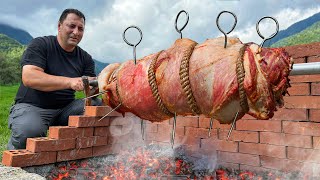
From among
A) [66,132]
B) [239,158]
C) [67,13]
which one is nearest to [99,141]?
[66,132]

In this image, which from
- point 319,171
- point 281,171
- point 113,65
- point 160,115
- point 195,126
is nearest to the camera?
point 160,115

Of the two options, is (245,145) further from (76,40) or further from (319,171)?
(76,40)

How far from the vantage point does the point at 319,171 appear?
10.8ft

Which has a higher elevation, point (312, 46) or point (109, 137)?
point (312, 46)

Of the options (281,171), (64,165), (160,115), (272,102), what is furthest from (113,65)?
(281,171)

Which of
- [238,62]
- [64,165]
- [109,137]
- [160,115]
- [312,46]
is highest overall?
[312,46]

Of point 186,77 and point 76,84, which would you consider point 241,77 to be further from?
point 76,84

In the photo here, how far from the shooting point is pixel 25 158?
3.34 metres

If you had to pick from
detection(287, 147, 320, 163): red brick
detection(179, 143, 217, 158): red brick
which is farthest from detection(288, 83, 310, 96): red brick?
detection(179, 143, 217, 158): red brick

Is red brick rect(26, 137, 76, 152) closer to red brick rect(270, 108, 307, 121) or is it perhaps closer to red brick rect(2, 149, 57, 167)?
red brick rect(2, 149, 57, 167)

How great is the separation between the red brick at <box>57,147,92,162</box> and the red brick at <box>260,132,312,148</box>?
2.30 metres

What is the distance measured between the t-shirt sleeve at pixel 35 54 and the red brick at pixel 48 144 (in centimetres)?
105

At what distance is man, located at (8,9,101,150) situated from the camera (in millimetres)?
3866

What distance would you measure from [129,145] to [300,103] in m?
2.51
